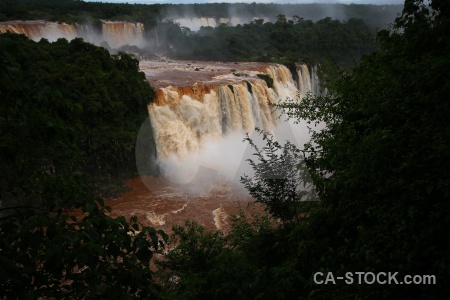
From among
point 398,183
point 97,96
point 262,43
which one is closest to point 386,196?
point 398,183

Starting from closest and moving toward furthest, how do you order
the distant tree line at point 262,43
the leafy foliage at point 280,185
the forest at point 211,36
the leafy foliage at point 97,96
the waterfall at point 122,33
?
1. the leafy foliage at point 280,185
2. the leafy foliage at point 97,96
3. the forest at point 211,36
4. the waterfall at point 122,33
5. the distant tree line at point 262,43

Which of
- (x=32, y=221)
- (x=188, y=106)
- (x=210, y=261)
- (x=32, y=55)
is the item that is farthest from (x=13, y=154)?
(x=188, y=106)

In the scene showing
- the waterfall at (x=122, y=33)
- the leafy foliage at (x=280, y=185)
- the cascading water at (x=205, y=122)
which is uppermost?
the waterfall at (x=122, y=33)

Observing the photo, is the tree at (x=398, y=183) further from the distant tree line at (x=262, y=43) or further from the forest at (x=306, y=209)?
the distant tree line at (x=262, y=43)

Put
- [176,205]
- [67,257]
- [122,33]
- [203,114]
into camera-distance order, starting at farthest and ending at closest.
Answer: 1. [122,33]
2. [203,114]
3. [176,205]
4. [67,257]

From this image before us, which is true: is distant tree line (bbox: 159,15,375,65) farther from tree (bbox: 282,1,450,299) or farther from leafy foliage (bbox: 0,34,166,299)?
leafy foliage (bbox: 0,34,166,299)

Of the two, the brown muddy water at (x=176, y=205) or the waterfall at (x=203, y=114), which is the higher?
the waterfall at (x=203, y=114)

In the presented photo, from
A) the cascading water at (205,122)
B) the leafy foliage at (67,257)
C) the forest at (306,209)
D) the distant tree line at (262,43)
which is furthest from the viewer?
the distant tree line at (262,43)

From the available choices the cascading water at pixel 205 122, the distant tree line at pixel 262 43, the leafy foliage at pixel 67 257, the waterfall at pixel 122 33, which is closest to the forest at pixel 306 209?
the leafy foliage at pixel 67 257

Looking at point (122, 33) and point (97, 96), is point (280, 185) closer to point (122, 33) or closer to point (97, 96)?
point (97, 96)

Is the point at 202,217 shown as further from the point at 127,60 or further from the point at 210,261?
the point at 127,60
